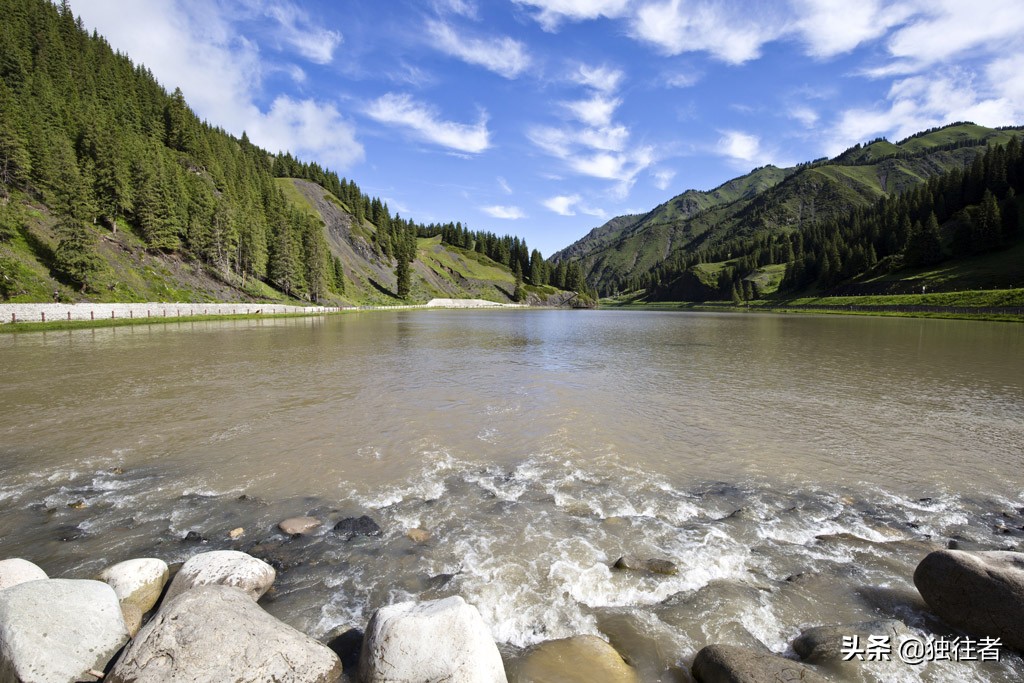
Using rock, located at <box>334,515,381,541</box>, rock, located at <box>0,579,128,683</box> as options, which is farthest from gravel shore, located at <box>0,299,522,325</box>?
rock, located at <box>0,579,128,683</box>

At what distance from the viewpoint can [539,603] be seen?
22.4 ft

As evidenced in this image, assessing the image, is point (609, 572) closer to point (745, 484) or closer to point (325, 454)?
point (745, 484)

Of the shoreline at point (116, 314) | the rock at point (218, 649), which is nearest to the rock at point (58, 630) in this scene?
the rock at point (218, 649)

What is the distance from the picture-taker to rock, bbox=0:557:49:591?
19.9ft

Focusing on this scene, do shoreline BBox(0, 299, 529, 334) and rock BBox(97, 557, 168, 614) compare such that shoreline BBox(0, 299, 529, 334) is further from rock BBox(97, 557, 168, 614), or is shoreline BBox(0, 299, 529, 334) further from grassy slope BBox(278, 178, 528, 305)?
rock BBox(97, 557, 168, 614)

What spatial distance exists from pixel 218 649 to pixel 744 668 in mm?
5789

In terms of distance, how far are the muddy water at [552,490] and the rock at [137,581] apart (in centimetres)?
114

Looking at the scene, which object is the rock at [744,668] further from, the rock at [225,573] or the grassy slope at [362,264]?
the grassy slope at [362,264]

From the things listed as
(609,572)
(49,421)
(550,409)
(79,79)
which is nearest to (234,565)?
(609,572)

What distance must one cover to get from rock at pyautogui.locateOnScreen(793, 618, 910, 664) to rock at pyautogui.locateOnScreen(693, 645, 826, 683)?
2.01 feet

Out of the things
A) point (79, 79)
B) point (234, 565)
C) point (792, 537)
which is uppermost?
point (79, 79)

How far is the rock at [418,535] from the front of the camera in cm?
855

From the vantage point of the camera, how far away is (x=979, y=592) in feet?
20.0

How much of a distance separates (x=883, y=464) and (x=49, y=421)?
27.0m
